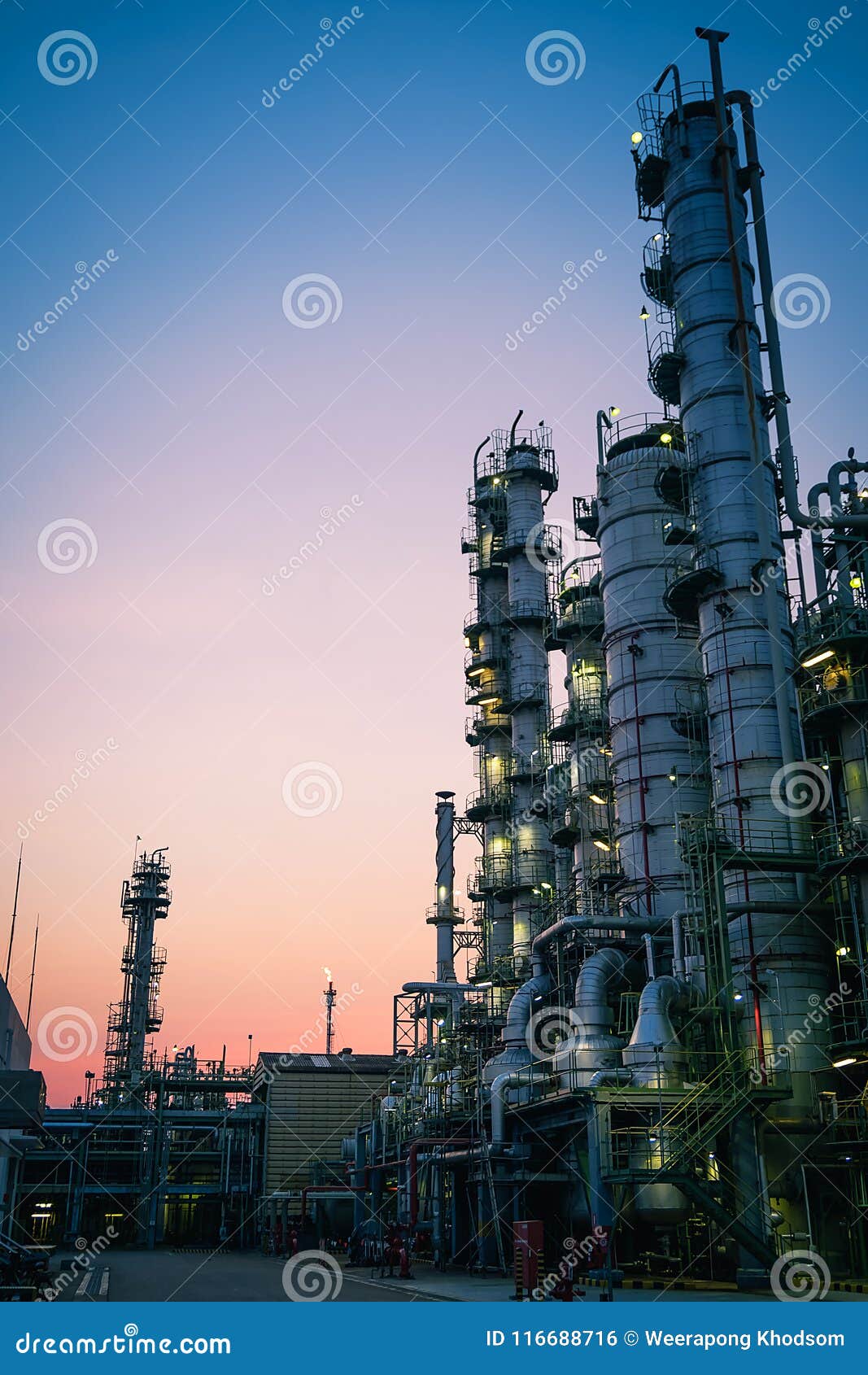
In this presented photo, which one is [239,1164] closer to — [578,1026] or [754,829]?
[578,1026]

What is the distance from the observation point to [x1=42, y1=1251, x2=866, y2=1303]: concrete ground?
82.0 ft

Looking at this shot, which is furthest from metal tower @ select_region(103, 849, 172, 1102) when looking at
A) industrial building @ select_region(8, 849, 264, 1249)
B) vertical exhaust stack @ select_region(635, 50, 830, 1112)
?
vertical exhaust stack @ select_region(635, 50, 830, 1112)

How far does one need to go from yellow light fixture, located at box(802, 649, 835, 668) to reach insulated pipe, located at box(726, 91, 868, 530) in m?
4.67

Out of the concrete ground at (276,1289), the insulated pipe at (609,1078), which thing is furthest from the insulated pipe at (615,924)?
the concrete ground at (276,1289)

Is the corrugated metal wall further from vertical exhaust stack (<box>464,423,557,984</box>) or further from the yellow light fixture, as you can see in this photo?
the yellow light fixture

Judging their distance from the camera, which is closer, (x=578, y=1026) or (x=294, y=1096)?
(x=578, y=1026)

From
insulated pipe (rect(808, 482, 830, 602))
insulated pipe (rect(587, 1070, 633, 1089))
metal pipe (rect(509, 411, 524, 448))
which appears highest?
metal pipe (rect(509, 411, 524, 448))

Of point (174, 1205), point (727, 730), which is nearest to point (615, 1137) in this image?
point (727, 730)

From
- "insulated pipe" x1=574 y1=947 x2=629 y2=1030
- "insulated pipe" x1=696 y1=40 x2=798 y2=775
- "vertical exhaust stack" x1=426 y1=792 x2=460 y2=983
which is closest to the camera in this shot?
"insulated pipe" x1=574 y1=947 x2=629 y2=1030

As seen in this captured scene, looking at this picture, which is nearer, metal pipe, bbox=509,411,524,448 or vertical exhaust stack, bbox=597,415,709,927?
vertical exhaust stack, bbox=597,415,709,927

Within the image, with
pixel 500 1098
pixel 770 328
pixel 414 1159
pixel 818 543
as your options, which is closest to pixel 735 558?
pixel 818 543

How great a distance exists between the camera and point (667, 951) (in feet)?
125

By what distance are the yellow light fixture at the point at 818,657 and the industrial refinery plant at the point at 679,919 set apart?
159 mm

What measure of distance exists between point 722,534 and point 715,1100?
16562 millimetres
